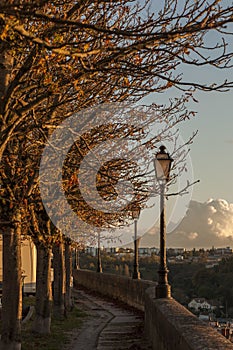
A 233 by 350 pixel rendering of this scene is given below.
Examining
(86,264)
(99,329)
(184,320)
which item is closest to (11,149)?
(184,320)

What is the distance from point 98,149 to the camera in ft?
52.4

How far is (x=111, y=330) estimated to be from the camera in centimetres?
2097

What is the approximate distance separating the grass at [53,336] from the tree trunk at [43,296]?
265mm

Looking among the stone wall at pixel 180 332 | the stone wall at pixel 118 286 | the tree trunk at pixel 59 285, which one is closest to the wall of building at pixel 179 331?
the stone wall at pixel 180 332

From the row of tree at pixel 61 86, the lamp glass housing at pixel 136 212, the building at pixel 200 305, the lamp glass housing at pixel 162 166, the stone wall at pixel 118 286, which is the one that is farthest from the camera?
the building at pixel 200 305

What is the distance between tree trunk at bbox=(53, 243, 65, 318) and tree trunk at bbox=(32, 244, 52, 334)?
4546 millimetres

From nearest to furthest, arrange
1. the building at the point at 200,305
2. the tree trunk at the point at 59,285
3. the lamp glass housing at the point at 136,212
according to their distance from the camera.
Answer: the lamp glass housing at the point at 136,212 → the tree trunk at the point at 59,285 → the building at the point at 200,305

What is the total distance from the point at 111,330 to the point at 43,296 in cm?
372

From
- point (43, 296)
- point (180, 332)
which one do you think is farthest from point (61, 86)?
point (43, 296)

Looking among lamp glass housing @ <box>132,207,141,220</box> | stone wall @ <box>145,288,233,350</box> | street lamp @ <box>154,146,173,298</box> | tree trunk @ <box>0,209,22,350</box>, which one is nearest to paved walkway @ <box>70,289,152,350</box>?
street lamp @ <box>154,146,173,298</box>

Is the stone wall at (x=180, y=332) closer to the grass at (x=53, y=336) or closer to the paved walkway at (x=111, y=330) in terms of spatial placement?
the paved walkway at (x=111, y=330)

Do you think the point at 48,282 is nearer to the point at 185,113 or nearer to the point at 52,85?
the point at 185,113

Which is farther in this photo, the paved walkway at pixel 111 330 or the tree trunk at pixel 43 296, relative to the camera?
the tree trunk at pixel 43 296

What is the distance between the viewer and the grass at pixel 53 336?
16375 millimetres
